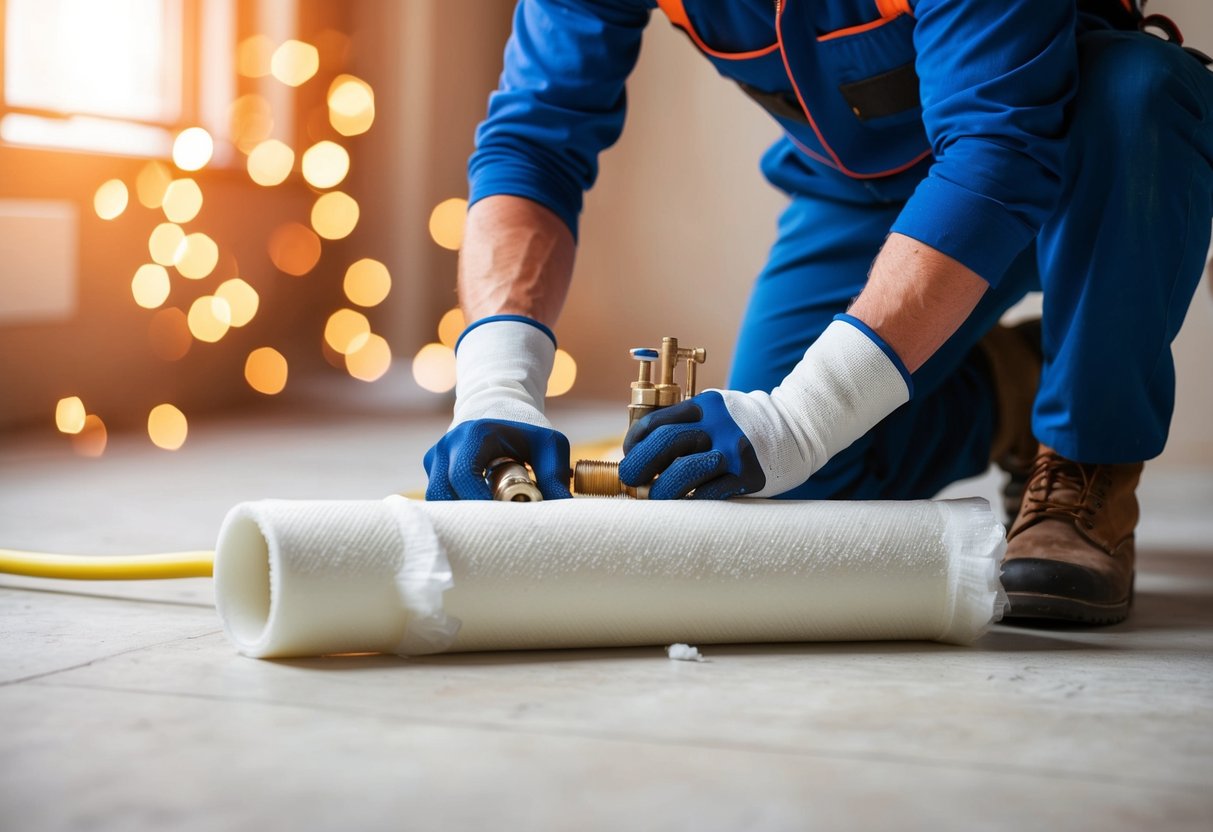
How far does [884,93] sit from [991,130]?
0.27 meters

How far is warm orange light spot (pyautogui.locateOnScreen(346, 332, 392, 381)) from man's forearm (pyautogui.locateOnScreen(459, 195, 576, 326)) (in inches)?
81.6

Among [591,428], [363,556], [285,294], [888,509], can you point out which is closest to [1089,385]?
[888,509]

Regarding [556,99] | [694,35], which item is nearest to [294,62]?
[556,99]

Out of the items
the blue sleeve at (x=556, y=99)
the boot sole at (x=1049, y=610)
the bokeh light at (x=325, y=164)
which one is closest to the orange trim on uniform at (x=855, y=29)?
the blue sleeve at (x=556, y=99)

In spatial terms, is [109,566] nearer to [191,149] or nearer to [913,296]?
[913,296]

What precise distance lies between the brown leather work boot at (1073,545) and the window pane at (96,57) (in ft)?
6.47

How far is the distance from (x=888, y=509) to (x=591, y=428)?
1.89 meters

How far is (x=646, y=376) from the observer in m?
1.14

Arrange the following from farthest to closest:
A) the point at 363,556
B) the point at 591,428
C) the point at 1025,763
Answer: the point at 591,428 < the point at 363,556 < the point at 1025,763

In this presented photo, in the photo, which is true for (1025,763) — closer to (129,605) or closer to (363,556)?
(363,556)

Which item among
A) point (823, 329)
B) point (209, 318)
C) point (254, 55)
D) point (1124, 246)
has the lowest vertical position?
point (209, 318)

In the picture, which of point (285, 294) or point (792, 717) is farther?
point (285, 294)

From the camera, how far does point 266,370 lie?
10.3 ft

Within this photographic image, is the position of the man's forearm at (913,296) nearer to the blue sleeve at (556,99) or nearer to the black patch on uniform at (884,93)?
the black patch on uniform at (884,93)
